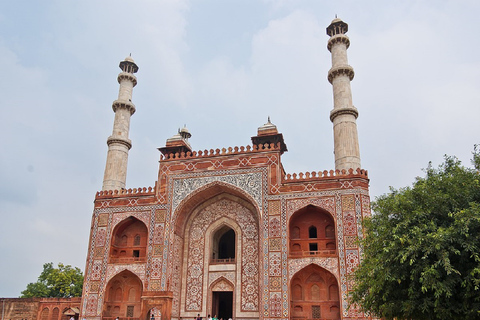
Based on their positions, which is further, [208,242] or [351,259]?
[208,242]

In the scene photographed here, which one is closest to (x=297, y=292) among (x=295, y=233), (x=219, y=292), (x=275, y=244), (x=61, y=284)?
(x=275, y=244)

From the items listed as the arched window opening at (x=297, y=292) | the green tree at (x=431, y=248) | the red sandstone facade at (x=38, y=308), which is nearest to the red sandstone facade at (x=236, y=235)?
the arched window opening at (x=297, y=292)

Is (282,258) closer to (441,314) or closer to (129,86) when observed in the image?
(441,314)

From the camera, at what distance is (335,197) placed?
60.1 feet

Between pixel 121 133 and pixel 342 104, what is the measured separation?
1263 centimetres

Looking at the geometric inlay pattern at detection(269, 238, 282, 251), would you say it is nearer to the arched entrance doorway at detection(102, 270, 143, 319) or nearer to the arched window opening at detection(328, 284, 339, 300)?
the arched window opening at detection(328, 284, 339, 300)

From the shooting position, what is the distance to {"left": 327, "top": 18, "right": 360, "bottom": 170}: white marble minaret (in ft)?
67.5

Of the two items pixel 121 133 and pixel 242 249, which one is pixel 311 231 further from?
pixel 121 133

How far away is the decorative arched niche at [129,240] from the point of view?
68.4 feet

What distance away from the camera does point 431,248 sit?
8898 millimetres

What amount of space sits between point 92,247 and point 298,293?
33.0ft

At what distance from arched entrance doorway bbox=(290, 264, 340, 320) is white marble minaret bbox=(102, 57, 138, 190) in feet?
37.4

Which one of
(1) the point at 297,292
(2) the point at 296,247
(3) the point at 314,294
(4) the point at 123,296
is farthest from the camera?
(4) the point at 123,296

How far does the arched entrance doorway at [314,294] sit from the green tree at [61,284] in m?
21.6
